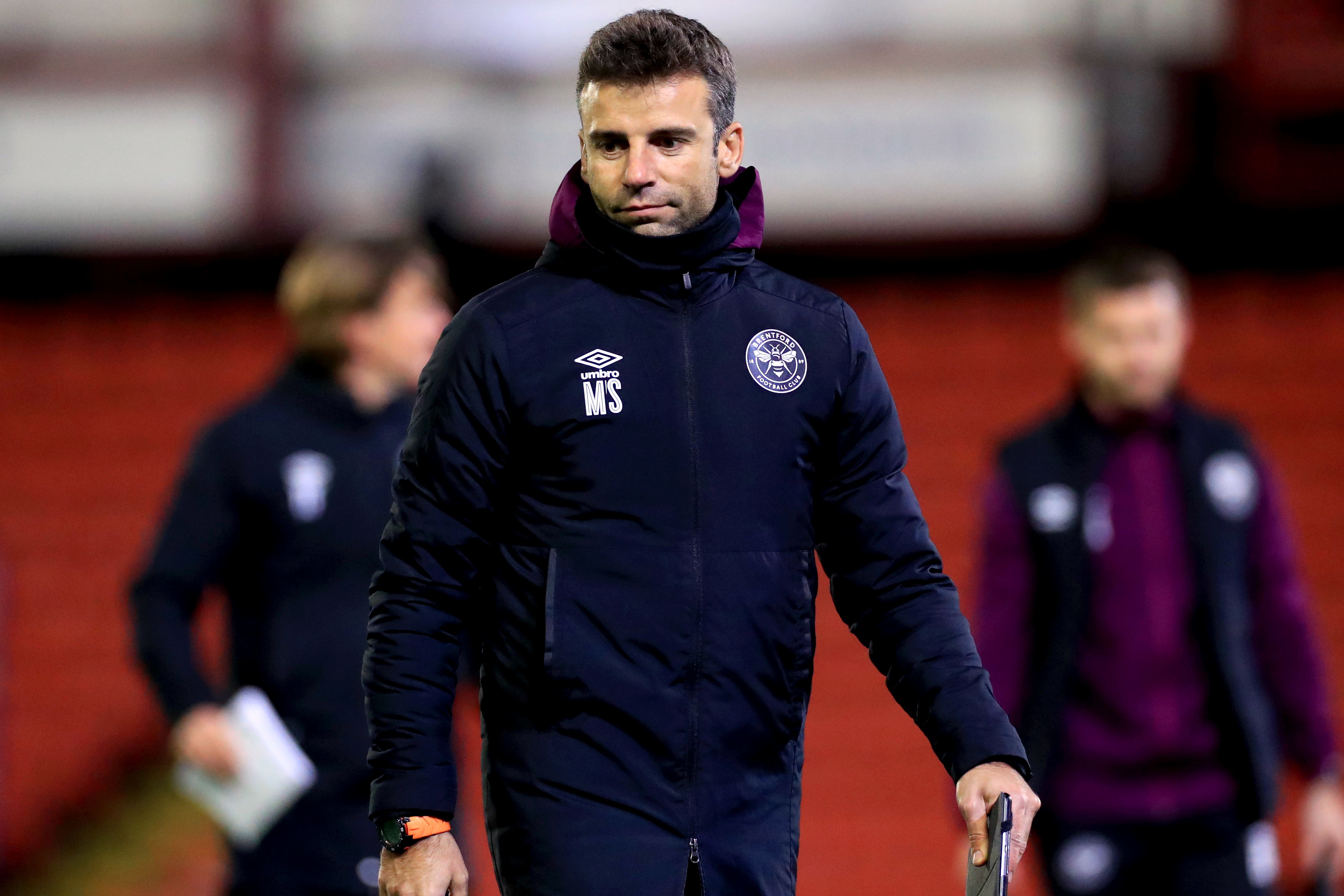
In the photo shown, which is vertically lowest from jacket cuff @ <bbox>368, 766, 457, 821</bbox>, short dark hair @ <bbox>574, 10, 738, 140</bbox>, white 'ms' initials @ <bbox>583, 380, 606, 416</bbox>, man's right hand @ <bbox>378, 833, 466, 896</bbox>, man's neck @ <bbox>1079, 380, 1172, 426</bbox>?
man's right hand @ <bbox>378, 833, 466, 896</bbox>

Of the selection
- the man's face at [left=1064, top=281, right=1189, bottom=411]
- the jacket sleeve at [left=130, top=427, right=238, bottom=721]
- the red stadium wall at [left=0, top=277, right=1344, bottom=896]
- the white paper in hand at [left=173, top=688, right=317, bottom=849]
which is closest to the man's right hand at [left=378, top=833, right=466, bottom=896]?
the white paper in hand at [left=173, top=688, right=317, bottom=849]

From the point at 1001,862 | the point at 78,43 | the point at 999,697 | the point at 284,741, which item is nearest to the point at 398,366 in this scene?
the point at 284,741

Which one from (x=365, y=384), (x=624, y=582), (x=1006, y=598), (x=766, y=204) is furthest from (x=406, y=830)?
(x=766, y=204)

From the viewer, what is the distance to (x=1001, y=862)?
2291mm

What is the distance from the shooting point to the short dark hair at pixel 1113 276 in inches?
167

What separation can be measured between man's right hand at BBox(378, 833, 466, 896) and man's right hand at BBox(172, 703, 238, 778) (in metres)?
1.32

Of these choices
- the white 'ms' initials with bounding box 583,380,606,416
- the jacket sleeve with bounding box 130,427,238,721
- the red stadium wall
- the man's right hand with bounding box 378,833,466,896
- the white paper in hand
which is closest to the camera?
the man's right hand with bounding box 378,833,466,896

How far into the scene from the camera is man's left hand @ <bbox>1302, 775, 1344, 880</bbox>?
13.4 ft

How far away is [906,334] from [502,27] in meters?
2.51

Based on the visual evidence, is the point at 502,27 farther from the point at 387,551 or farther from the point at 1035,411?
the point at 387,551

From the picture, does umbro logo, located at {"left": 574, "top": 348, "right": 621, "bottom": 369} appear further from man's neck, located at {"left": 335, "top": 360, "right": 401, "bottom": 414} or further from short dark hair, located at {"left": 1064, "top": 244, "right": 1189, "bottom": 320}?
short dark hair, located at {"left": 1064, "top": 244, "right": 1189, "bottom": 320}

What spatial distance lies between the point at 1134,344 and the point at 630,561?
2213 millimetres

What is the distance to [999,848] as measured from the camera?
2.30 meters

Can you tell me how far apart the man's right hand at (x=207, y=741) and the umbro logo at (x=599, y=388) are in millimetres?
1513
